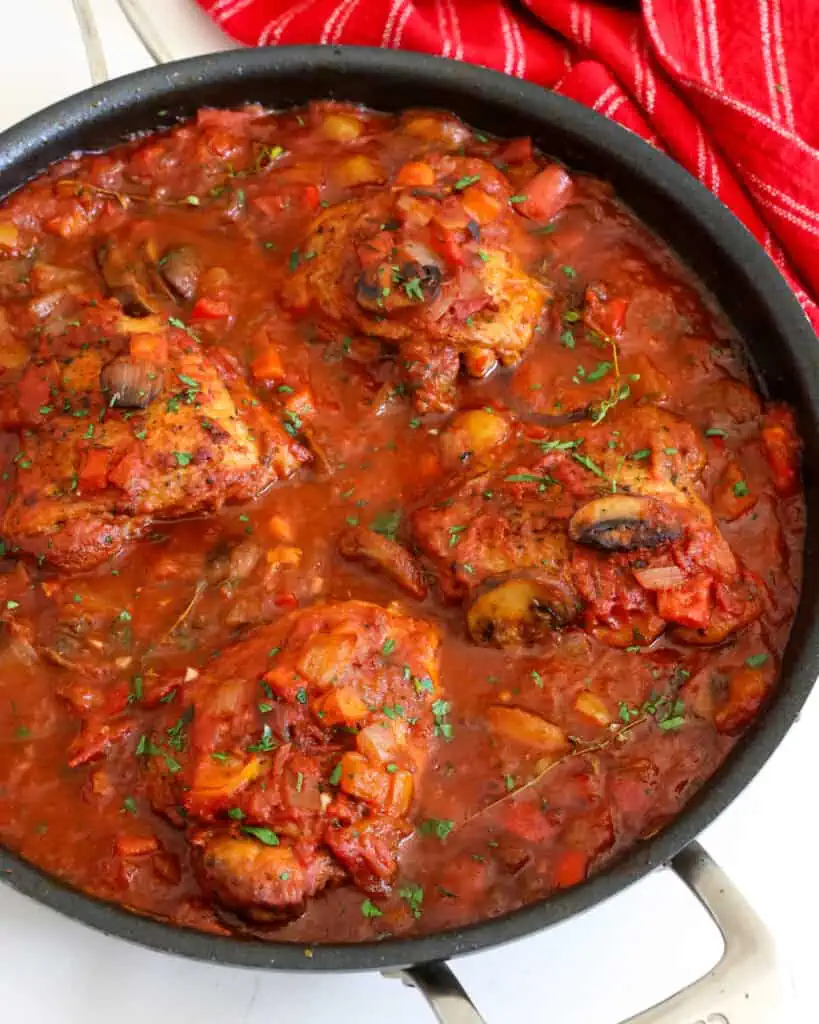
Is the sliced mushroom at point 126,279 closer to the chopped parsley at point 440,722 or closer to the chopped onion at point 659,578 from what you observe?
the chopped parsley at point 440,722

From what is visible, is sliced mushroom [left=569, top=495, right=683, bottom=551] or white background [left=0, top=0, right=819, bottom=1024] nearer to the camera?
sliced mushroom [left=569, top=495, right=683, bottom=551]

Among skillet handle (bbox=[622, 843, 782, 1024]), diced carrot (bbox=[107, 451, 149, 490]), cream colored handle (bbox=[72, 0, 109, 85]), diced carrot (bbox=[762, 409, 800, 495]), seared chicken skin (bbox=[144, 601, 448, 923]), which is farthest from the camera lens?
cream colored handle (bbox=[72, 0, 109, 85])

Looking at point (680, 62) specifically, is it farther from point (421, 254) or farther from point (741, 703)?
point (741, 703)

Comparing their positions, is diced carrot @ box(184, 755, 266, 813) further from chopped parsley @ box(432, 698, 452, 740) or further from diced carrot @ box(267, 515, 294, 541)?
diced carrot @ box(267, 515, 294, 541)

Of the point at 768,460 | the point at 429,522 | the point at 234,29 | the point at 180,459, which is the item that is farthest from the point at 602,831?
the point at 234,29

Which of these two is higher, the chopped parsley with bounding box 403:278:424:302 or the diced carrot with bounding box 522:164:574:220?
the chopped parsley with bounding box 403:278:424:302

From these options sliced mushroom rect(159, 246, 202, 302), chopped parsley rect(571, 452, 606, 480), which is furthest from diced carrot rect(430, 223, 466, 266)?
sliced mushroom rect(159, 246, 202, 302)

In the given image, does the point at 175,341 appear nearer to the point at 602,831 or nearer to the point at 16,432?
the point at 16,432
